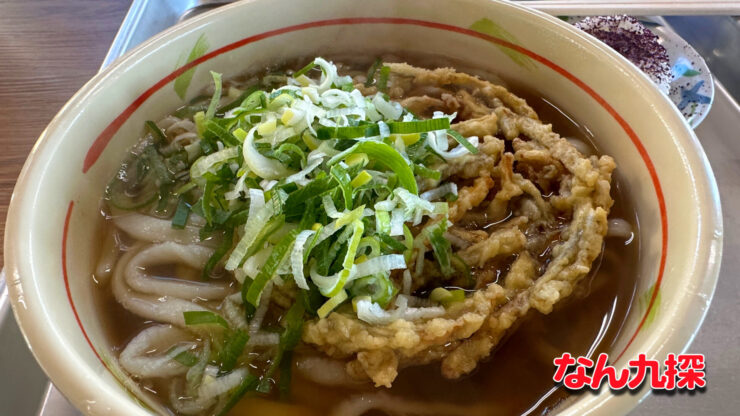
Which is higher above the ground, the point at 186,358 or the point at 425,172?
the point at 425,172

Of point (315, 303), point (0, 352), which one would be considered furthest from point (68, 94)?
point (315, 303)

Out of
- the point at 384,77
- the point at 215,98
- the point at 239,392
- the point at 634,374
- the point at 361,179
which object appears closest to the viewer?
the point at 634,374

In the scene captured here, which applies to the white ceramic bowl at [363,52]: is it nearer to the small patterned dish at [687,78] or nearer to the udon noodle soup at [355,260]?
the udon noodle soup at [355,260]

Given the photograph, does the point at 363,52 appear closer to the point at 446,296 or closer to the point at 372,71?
the point at 372,71

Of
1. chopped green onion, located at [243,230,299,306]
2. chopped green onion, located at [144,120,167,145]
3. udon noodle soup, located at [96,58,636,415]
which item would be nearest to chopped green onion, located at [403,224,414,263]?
udon noodle soup, located at [96,58,636,415]

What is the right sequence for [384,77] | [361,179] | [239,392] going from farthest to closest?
[384,77] → [361,179] → [239,392]

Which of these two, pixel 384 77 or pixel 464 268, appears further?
pixel 384 77

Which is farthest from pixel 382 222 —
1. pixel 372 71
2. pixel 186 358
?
pixel 372 71
